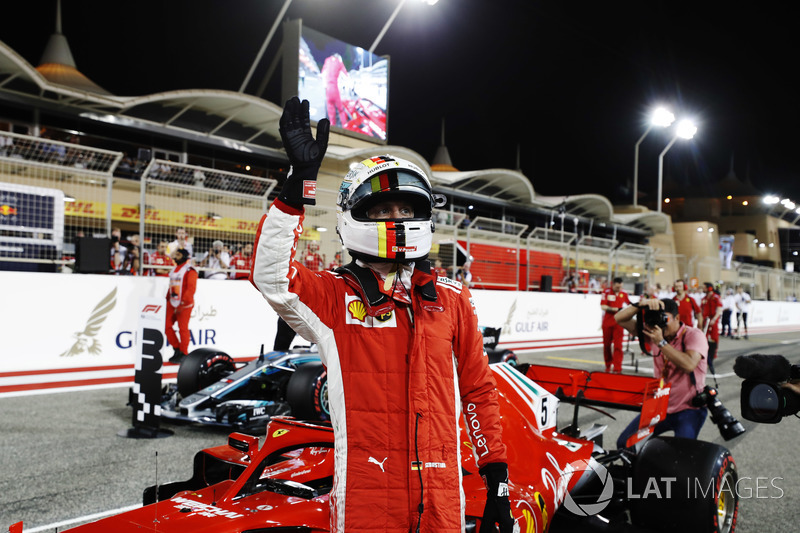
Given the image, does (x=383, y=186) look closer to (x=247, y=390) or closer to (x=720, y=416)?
(x=720, y=416)

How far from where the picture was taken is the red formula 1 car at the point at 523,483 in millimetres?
2178

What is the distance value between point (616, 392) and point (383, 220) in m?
3.12

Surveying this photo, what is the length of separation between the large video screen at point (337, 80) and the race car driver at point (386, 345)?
17987 mm

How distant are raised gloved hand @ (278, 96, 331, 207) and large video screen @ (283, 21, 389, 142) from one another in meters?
18.0

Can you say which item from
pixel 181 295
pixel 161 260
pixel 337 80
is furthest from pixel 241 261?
pixel 337 80

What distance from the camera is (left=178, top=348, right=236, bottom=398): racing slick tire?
20.8ft

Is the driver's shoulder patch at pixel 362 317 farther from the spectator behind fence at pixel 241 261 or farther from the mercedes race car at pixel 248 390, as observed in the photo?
the spectator behind fence at pixel 241 261

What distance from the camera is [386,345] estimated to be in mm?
1884

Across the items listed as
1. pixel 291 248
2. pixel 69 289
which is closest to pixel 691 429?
pixel 291 248

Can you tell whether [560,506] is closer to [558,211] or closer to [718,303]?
[718,303]

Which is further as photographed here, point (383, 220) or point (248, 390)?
point (248, 390)

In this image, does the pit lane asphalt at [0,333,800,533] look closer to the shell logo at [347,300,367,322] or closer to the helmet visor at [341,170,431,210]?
the shell logo at [347,300,367,322]

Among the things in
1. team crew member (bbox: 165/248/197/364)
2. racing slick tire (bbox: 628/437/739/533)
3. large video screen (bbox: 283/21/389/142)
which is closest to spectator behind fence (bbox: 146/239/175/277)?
team crew member (bbox: 165/248/197/364)

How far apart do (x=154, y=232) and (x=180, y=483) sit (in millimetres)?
7999
